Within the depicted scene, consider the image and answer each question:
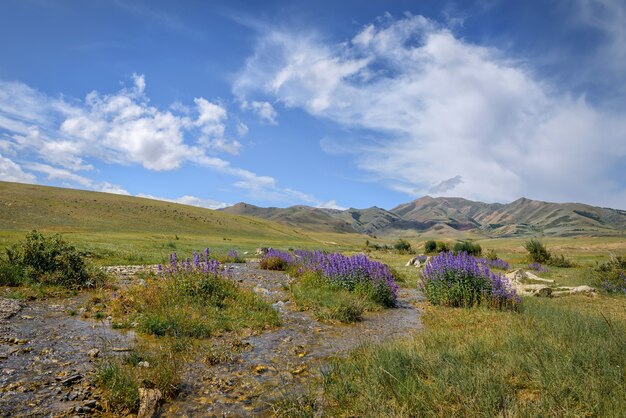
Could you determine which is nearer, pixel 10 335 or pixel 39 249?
pixel 10 335

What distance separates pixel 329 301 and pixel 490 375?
6.79m

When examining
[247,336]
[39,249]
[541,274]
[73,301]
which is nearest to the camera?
[247,336]

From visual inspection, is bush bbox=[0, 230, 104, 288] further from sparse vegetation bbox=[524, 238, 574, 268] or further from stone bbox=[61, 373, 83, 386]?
sparse vegetation bbox=[524, 238, 574, 268]

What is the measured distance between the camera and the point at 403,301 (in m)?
13.8

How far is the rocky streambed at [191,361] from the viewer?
504cm

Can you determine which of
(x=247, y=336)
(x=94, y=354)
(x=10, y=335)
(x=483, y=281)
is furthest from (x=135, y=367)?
(x=483, y=281)

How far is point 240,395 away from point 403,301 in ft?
31.3

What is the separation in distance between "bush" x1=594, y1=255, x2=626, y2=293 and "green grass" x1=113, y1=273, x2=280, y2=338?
14455mm

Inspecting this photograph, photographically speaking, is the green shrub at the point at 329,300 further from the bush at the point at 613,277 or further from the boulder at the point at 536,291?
the bush at the point at 613,277

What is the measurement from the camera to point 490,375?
15.9 ft

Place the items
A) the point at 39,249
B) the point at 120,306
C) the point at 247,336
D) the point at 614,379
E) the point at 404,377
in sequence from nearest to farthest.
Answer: the point at 614,379
the point at 404,377
the point at 247,336
the point at 120,306
the point at 39,249

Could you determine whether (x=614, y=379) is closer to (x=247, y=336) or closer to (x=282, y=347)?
(x=282, y=347)

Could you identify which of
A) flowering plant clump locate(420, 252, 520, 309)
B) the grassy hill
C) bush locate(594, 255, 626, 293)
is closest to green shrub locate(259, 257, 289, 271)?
flowering plant clump locate(420, 252, 520, 309)

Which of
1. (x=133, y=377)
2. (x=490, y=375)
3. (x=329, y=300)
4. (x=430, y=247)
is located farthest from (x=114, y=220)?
(x=490, y=375)
